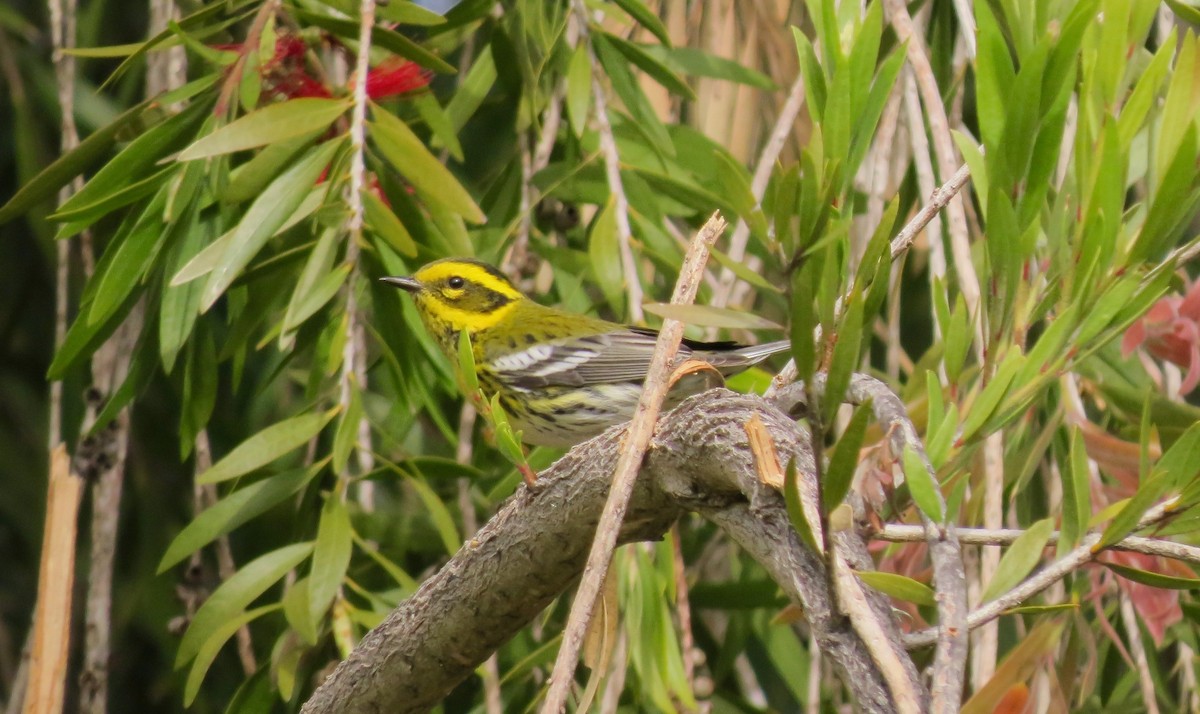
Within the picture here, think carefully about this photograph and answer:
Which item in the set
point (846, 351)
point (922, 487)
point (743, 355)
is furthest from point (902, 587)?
point (743, 355)

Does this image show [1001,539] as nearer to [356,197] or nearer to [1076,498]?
[1076,498]

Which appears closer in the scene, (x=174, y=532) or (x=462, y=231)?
(x=462, y=231)

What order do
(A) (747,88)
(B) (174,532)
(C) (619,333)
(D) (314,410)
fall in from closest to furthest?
(D) (314,410) → (A) (747,88) → (C) (619,333) → (B) (174,532)

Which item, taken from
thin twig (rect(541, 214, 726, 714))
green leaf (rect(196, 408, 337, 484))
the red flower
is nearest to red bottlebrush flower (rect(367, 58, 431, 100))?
the red flower

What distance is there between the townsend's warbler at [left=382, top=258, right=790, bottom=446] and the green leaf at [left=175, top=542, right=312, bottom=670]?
0.97 metres

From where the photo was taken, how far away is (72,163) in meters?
1.97

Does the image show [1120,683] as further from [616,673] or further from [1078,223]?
[1078,223]

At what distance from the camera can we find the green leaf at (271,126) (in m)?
1.68

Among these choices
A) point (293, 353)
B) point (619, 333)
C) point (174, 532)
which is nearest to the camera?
point (293, 353)

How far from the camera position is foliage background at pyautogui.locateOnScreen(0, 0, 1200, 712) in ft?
3.22

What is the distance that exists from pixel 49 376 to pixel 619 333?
1377 millimetres

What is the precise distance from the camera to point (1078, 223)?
1.03 meters

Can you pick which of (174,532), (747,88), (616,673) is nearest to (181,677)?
(174,532)

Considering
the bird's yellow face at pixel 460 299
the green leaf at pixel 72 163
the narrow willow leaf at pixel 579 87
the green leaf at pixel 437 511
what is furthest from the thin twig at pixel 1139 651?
the green leaf at pixel 72 163
